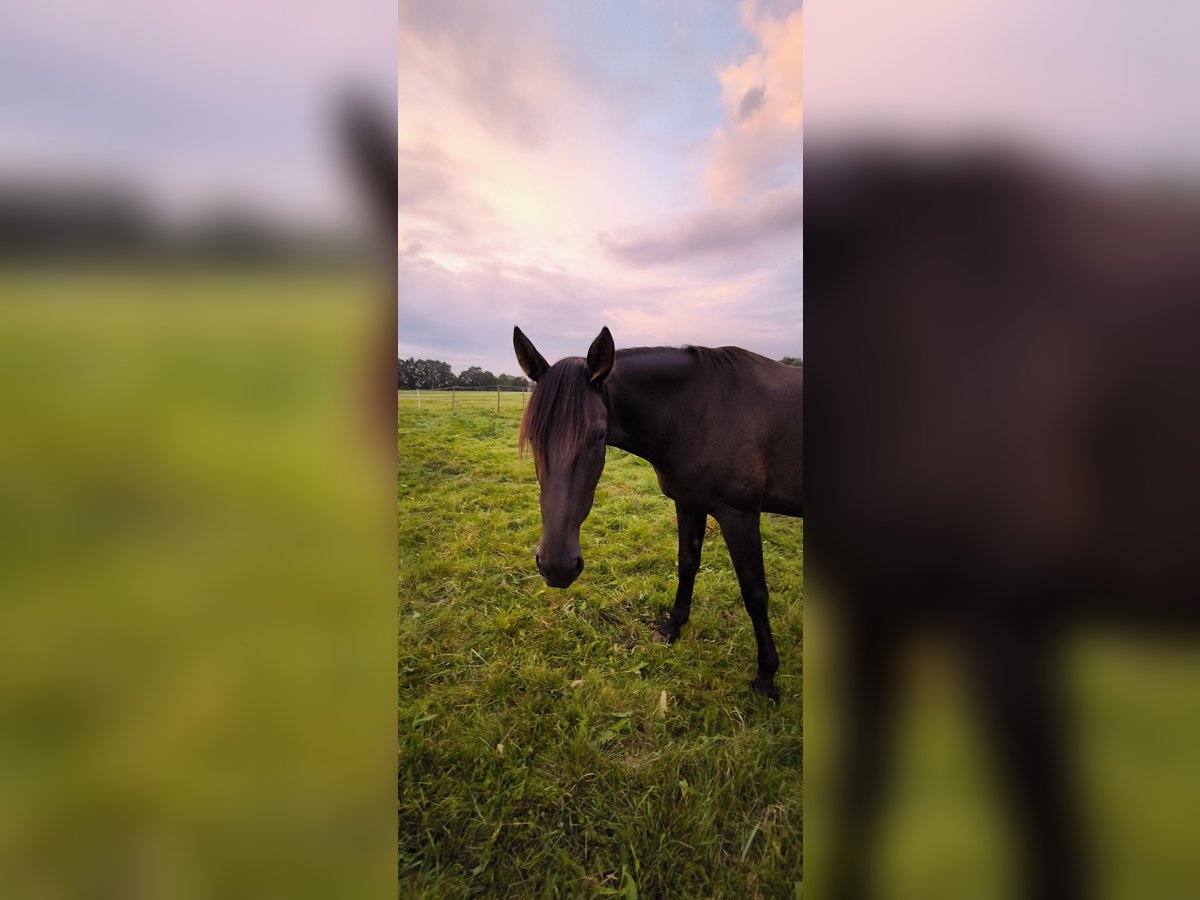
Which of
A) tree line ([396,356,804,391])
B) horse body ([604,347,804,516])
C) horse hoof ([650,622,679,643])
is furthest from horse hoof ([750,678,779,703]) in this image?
tree line ([396,356,804,391])

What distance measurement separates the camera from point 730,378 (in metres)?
1.90

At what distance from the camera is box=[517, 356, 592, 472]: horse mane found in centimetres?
141

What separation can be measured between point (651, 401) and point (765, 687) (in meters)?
1.27

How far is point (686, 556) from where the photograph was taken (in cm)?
201

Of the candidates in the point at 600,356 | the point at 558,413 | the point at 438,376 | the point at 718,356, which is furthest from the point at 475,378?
the point at 718,356

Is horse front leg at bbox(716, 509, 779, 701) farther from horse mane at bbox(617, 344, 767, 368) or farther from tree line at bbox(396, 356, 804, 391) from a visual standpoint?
Answer: tree line at bbox(396, 356, 804, 391)

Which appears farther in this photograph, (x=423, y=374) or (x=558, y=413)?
(x=558, y=413)

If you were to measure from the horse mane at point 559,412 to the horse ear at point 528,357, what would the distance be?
0.11 ft
